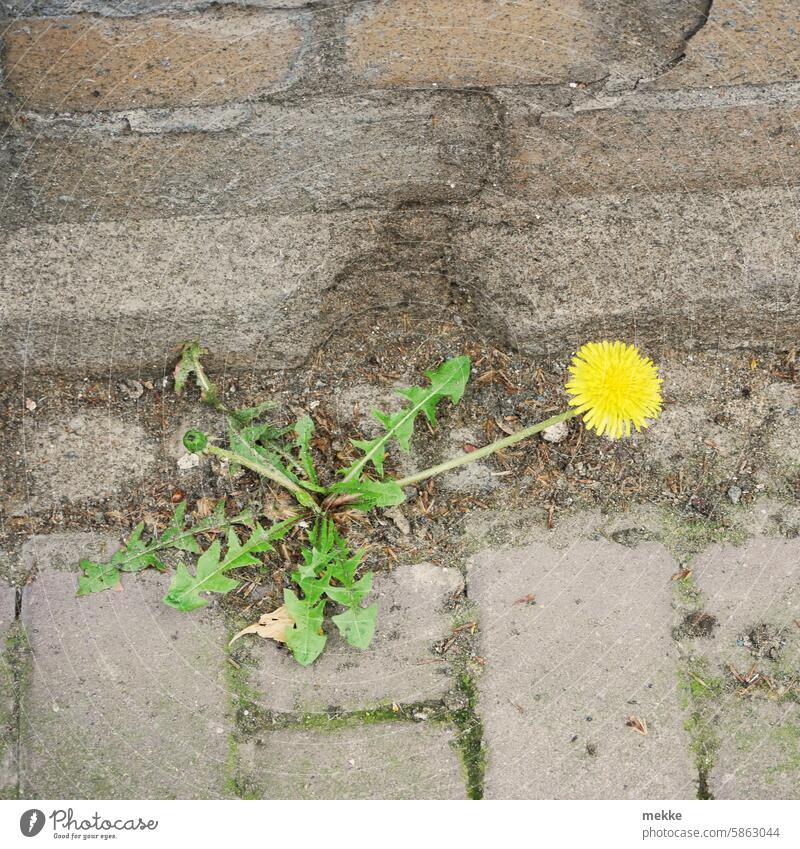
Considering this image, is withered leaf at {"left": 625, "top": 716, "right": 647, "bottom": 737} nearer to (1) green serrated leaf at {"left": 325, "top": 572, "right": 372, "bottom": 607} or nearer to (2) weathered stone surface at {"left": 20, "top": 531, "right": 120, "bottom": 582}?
(1) green serrated leaf at {"left": 325, "top": 572, "right": 372, "bottom": 607}

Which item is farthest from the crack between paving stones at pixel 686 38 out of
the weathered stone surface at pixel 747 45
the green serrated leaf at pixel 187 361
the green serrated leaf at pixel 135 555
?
the green serrated leaf at pixel 135 555

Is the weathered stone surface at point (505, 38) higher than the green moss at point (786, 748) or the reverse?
higher

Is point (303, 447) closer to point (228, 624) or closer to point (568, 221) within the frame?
point (228, 624)

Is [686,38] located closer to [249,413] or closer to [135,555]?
[249,413]

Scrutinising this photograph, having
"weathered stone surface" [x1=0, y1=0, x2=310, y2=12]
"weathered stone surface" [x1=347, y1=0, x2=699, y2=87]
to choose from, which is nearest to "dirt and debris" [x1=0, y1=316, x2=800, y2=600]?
"weathered stone surface" [x1=347, y1=0, x2=699, y2=87]

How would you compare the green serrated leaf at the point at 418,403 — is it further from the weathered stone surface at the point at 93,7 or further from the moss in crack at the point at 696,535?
the weathered stone surface at the point at 93,7
